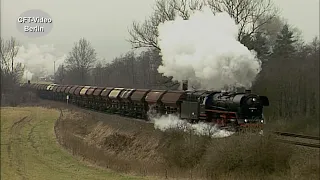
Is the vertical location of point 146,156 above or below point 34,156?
below

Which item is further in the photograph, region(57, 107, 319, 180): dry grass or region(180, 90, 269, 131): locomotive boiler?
region(180, 90, 269, 131): locomotive boiler

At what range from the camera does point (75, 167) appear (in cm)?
1739

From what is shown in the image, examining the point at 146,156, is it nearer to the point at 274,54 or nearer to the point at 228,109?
the point at 228,109

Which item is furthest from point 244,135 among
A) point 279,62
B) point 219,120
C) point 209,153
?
point 279,62

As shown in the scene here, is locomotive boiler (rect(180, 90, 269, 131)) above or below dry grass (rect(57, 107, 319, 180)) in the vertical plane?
above

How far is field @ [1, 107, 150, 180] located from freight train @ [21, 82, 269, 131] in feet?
21.0

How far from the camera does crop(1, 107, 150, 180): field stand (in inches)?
561

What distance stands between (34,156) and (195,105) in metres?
8.36

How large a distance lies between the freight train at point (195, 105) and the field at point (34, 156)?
6.39 meters

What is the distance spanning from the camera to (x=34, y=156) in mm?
18594

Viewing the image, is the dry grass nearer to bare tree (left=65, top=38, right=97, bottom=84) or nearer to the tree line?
the tree line

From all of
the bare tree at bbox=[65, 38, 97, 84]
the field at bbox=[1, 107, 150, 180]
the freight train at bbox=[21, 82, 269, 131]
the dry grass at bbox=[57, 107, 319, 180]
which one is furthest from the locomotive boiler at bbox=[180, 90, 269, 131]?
the bare tree at bbox=[65, 38, 97, 84]

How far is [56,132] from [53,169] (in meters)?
11.5

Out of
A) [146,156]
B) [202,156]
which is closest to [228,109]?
[202,156]
